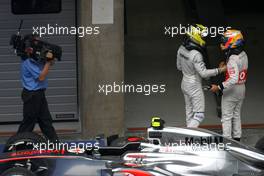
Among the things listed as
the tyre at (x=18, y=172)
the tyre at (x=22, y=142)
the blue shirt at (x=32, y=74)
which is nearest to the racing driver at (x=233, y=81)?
the blue shirt at (x=32, y=74)

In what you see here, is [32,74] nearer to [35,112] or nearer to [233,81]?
[35,112]

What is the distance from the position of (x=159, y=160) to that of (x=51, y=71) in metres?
4.38

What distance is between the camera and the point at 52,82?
9781mm

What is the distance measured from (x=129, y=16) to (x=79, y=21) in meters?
6.24

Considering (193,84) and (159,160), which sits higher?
(193,84)

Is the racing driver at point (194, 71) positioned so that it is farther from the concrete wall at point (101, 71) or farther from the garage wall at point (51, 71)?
the garage wall at point (51, 71)

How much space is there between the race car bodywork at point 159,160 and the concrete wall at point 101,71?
9.24ft

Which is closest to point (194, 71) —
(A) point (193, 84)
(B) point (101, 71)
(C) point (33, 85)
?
(A) point (193, 84)

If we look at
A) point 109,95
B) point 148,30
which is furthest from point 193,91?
point 148,30

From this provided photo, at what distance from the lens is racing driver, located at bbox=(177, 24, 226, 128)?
7.93m

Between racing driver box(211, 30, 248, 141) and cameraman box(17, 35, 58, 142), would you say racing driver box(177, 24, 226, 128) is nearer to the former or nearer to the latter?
racing driver box(211, 30, 248, 141)

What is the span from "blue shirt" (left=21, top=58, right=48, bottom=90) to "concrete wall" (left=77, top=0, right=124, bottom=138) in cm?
116

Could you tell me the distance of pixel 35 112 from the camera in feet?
25.7

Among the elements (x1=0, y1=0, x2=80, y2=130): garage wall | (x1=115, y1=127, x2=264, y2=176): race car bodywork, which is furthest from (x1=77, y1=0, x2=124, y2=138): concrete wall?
(x1=115, y1=127, x2=264, y2=176): race car bodywork
